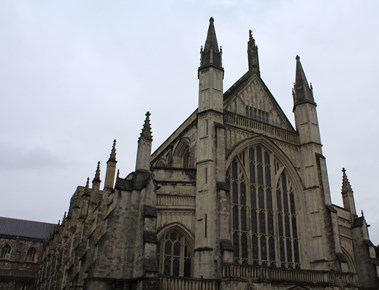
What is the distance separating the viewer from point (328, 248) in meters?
23.2

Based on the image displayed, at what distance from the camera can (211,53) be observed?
25.1m

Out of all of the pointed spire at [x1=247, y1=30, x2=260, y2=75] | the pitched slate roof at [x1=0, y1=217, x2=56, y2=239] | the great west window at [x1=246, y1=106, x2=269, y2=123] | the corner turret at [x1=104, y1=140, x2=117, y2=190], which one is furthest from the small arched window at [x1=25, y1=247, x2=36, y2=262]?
the pointed spire at [x1=247, y1=30, x2=260, y2=75]

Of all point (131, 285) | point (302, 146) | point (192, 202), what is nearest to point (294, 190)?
point (302, 146)

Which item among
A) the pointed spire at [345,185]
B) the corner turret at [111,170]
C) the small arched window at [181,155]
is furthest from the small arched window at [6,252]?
the pointed spire at [345,185]

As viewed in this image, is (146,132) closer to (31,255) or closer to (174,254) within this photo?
(174,254)

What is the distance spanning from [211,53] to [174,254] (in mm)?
13235

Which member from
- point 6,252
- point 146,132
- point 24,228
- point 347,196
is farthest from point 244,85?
point 24,228

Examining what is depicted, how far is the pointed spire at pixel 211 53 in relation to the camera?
24859mm

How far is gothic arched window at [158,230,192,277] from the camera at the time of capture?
19.9 m

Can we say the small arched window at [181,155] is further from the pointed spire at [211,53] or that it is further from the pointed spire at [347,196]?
the pointed spire at [347,196]

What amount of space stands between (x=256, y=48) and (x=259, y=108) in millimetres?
6244

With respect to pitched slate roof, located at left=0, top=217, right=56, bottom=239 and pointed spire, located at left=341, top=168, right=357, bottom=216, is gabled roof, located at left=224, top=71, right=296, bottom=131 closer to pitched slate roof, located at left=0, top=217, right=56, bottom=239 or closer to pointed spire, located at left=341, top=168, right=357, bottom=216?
pointed spire, located at left=341, top=168, right=357, bottom=216

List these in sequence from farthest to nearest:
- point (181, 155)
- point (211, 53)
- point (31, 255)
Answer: point (31, 255)
point (181, 155)
point (211, 53)

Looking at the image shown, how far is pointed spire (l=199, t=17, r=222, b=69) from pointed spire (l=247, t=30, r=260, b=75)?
13.6 ft
